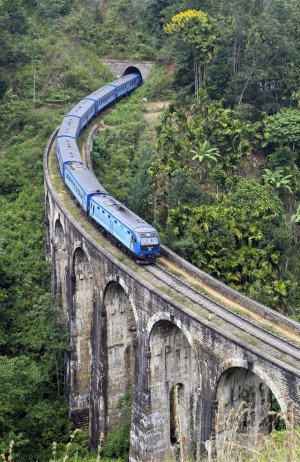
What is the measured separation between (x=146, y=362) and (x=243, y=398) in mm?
5256

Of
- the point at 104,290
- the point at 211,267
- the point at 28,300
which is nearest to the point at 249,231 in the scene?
the point at 211,267

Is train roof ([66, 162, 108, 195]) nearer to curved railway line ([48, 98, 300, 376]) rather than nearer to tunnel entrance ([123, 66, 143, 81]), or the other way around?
curved railway line ([48, 98, 300, 376])

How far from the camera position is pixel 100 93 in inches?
2482

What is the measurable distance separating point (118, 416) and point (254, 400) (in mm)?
11333

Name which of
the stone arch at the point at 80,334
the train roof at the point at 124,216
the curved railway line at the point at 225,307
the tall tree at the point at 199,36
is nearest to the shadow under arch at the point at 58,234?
the stone arch at the point at 80,334

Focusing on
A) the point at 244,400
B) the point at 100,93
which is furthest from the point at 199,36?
the point at 244,400

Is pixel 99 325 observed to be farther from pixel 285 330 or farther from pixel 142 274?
pixel 285 330

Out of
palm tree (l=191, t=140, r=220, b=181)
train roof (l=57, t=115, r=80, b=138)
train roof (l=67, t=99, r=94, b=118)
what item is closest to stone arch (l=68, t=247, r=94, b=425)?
palm tree (l=191, t=140, r=220, b=181)

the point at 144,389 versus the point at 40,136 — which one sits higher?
the point at 40,136

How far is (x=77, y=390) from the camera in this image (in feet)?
128

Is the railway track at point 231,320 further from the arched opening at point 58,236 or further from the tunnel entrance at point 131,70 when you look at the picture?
the tunnel entrance at point 131,70

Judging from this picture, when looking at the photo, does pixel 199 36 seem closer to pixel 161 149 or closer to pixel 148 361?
pixel 161 149

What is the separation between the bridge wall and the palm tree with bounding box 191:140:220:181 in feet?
41.0

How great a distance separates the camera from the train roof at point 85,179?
127 ft
